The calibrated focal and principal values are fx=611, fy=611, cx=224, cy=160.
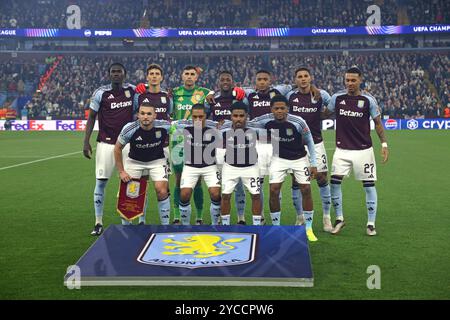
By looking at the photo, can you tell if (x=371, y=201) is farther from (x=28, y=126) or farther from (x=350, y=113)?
(x=28, y=126)

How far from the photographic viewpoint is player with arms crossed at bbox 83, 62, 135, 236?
28.6ft

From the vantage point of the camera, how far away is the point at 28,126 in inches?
1549

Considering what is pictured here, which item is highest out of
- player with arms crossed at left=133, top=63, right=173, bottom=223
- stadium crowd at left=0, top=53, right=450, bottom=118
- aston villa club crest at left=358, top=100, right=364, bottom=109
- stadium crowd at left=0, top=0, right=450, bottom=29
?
stadium crowd at left=0, top=0, right=450, bottom=29

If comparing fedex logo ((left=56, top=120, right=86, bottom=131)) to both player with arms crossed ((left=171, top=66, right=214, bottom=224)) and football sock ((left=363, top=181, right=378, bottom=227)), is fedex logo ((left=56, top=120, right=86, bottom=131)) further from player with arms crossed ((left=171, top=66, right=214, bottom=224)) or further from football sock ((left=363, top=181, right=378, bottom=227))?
football sock ((left=363, top=181, right=378, bottom=227))

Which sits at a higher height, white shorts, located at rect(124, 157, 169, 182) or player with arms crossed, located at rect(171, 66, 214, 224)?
player with arms crossed, located at rect(171, 66, 214, 224)

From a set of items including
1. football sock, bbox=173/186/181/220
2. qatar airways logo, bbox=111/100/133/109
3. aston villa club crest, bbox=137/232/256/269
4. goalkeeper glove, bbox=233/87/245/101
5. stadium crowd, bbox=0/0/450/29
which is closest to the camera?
aston villa club crest, bbox=137/232/256/269

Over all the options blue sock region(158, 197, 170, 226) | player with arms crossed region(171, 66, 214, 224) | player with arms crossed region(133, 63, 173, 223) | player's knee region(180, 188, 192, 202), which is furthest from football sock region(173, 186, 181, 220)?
player's knee region(180, 188, 192, 202)

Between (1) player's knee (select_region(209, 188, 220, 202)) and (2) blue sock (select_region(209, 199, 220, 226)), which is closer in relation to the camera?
(1) player's knee (select_region(209, 188, 220, 202))

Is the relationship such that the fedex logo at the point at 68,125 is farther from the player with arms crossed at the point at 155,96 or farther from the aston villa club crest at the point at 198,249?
the aston villa club crest at the point at 198,249

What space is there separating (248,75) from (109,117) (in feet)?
128

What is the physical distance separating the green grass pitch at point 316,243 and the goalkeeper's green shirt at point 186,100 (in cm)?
187

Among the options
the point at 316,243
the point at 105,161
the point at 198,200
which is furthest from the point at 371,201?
the point at 105,161

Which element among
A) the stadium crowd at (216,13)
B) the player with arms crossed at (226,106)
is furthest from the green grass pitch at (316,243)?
the stadium crowd at (216,13)

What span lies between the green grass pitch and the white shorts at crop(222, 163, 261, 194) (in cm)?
116
